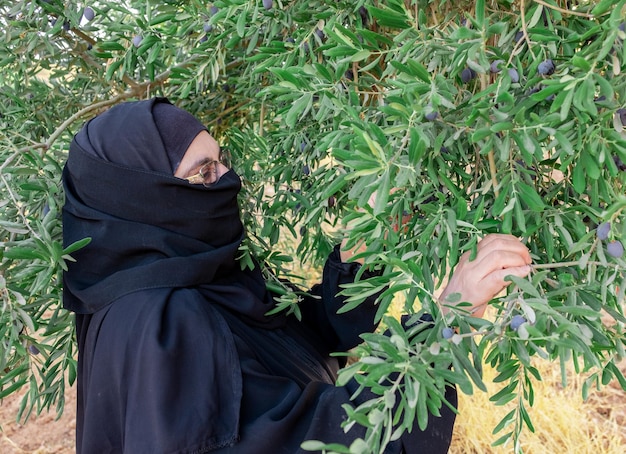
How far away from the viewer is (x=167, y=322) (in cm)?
135

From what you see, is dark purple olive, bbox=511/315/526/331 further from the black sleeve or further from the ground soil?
the ground soil

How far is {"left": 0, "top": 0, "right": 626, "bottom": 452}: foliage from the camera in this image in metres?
0.85

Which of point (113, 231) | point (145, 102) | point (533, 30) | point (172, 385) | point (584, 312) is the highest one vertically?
point (533, 30)

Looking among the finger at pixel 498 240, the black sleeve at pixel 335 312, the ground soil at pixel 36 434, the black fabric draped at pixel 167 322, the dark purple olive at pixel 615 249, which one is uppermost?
the dark purple olive at pixel 615 249

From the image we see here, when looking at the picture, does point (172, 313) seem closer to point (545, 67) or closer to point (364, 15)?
point (364, 15)

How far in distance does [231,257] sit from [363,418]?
863mm

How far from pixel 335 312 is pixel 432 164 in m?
0.87

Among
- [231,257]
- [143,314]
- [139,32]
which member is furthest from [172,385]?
[139,32]

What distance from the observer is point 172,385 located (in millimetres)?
1272

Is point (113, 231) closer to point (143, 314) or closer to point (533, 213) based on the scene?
point (143, 314)

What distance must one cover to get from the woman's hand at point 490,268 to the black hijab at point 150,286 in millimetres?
547

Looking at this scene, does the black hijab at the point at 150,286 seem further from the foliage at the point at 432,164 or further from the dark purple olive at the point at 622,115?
the dark purple olive at the point at 622,115

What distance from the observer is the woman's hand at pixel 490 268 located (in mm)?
1003

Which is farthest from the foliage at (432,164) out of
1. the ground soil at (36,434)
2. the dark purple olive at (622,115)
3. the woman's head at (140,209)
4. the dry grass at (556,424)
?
the ground soil at (36,434)
